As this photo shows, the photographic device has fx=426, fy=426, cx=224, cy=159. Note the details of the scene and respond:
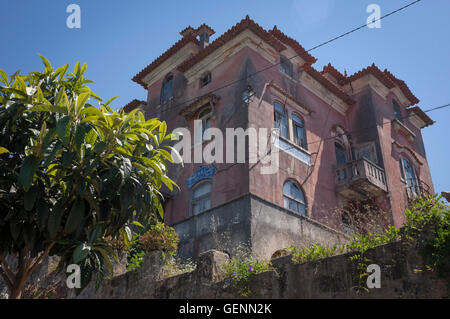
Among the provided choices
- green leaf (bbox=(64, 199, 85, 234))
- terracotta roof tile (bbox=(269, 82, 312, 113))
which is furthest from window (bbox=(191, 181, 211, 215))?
green leaf (bbox=(64, 199, 85, 234))

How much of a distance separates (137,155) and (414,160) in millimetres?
18385

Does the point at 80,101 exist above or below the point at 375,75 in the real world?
below

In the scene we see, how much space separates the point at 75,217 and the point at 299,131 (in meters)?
13.0

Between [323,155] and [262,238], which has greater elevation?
[323,155]

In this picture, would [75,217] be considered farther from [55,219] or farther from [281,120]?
[281,120]

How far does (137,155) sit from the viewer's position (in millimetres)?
7918

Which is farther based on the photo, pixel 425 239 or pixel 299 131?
pixel 299 131

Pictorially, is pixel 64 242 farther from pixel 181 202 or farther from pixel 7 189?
pixel 181 202

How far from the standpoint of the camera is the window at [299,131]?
1825 centimetres

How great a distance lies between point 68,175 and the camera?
7.41 metres

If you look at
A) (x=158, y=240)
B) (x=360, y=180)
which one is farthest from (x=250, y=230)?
(x=360, y=180)

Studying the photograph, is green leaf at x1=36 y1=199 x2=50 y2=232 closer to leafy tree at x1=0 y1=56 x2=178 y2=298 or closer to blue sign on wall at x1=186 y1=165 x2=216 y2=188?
leafy tree at x1=0 y1=56 x2=178 y2=298

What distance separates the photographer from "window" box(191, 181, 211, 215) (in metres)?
16.2
